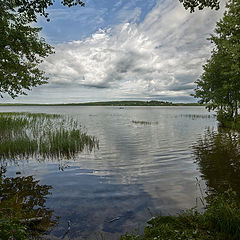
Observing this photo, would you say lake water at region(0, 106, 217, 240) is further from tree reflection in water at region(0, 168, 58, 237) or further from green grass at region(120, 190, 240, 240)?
green grass at region(120, 190, 240, 240)

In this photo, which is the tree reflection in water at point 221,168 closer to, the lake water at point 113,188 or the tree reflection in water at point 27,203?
the lake water at point 113,188

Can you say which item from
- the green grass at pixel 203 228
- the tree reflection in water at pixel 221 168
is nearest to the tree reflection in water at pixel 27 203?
the green grass at pixel 203 228

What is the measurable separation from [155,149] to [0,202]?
12.6 meters

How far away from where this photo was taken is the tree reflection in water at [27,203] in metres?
5.25

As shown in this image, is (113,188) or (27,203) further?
(113,188)

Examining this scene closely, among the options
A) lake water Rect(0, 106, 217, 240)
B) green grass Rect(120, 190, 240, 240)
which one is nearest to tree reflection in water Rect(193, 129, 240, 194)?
lake water Rect(0, 106, 217, 240)

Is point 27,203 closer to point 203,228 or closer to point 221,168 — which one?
point 203,228

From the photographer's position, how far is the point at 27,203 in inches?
271

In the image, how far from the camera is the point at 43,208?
6.66m

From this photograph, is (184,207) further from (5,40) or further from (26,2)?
(5,40)

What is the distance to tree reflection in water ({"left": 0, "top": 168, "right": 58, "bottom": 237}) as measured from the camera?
17.2 feet

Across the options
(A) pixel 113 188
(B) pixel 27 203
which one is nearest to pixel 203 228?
(A) pixel 113 188

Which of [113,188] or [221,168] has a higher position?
[221,168]

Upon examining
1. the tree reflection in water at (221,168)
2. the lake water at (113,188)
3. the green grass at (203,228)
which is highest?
the green grass at (203,228)
